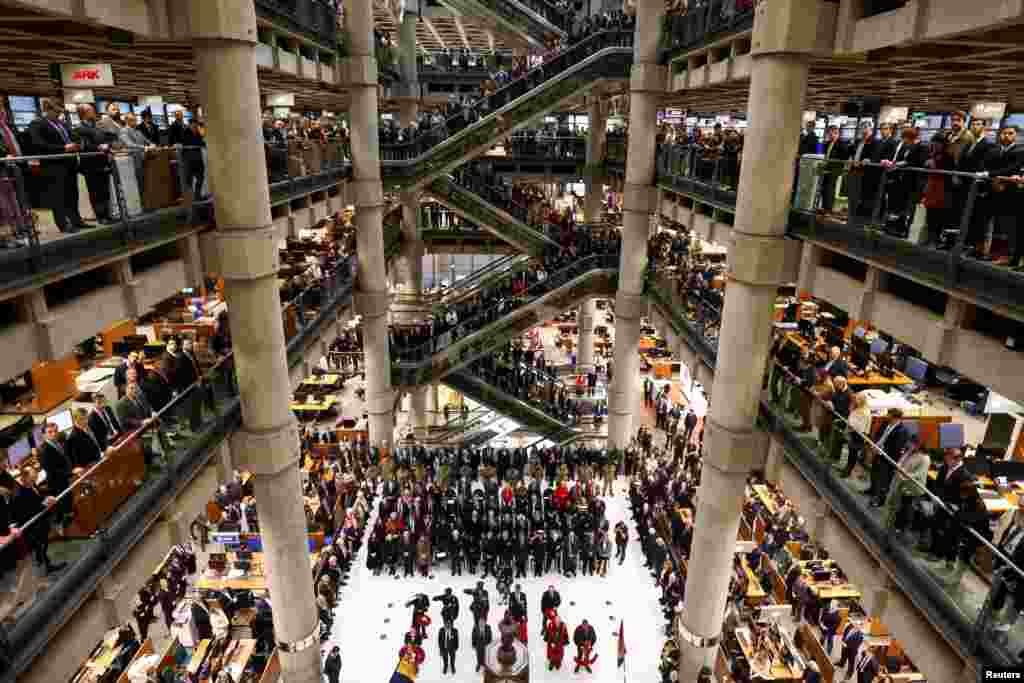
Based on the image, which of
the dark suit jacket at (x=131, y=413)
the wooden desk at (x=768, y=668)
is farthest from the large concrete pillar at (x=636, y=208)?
the dark suit jacket at (x=131, y=413)

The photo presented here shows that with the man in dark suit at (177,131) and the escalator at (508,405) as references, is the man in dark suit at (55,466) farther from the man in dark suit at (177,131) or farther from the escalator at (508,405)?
the escalator at (508,405)

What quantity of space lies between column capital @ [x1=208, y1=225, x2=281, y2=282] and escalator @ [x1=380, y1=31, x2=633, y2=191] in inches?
375

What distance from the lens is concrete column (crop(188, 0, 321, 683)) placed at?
8.46m

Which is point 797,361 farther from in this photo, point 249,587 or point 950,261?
point 249,587

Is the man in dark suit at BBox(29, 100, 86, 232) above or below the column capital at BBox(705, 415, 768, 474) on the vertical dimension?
above

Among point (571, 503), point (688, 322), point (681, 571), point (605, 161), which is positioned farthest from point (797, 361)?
point (605, 161)

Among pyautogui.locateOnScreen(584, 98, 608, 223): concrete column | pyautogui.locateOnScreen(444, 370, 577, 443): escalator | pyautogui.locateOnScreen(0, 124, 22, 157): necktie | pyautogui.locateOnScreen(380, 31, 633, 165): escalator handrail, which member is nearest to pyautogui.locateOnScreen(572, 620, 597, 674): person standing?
pyautogui.locateOnScreen(444, 370, 577, 443): escalator

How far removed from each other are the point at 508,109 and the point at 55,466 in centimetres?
1404

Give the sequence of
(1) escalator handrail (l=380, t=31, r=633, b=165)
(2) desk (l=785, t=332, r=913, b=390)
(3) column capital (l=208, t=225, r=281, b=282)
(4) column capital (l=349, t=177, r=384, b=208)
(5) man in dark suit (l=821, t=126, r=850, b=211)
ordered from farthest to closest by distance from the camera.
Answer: (2) desk (l=785, t=332, r=913, b=390)
(1) escalator handrail (l=380, t=31, r=633, b=165)
(4) column capital (l=349, t=177, r=384, b=208)
(3) column capital (l=208, t=225, r=281, b=282)
(5) man in dark suit (l=821, t=126, r=850, b=211)

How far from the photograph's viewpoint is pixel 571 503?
55.9 feet

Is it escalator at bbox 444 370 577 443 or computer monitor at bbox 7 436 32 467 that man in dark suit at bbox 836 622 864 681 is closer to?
escalator at bbox 444 370 577 443

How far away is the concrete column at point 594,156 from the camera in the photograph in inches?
873

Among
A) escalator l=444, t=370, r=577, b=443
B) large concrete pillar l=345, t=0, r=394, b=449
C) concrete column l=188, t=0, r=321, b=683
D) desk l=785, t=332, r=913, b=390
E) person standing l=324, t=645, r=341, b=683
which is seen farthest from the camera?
escalator l=444, t=370, r=577, b=443

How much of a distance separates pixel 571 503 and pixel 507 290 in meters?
7.37
